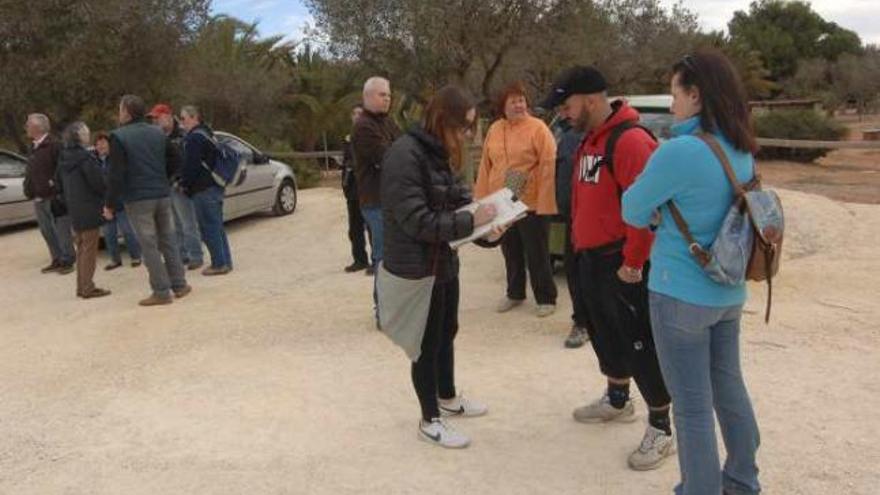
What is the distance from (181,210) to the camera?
Answer: 848 centimetres

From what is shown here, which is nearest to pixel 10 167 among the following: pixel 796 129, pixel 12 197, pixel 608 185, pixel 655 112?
pixel 12 197

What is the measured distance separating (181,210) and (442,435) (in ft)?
18.1

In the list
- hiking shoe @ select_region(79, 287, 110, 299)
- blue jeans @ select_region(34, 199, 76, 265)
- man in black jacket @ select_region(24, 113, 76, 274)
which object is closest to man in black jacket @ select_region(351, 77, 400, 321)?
hiking shoe @ select_region(79, 287, 110, 299)

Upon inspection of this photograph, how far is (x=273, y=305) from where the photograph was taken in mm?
6965

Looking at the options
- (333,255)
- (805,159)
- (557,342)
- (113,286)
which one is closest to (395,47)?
(333,255)

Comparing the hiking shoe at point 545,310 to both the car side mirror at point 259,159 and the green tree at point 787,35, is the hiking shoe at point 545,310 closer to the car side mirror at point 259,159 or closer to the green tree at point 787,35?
the car side mirror at point 259,159

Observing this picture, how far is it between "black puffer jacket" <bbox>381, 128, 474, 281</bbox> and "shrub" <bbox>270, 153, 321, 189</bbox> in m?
13.8

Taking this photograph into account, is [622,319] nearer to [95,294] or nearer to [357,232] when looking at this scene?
[357,232]

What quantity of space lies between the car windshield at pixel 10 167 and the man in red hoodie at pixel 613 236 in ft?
35.5

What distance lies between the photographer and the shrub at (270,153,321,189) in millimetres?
17594

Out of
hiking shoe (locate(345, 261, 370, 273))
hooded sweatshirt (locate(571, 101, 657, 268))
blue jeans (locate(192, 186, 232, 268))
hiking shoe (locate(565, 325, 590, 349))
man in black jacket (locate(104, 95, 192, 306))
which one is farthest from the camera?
hiking shoe (locate(345, 261, 370, 273))

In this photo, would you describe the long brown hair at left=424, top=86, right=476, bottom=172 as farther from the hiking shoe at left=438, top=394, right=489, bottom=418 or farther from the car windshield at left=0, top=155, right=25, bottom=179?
the car windshield at left=0, top=155, right=25, bottom=179

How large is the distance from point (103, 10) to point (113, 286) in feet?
21.9

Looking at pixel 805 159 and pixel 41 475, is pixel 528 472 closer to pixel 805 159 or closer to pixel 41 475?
pixel 41 475
